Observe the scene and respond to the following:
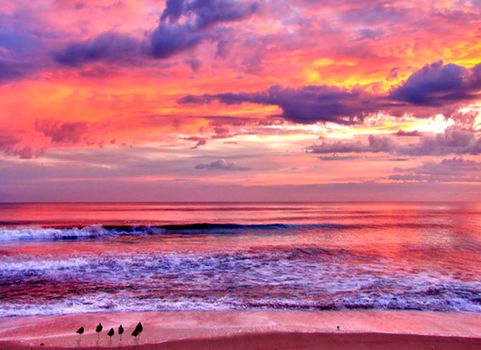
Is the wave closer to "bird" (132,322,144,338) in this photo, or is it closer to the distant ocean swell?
the distant ocean swell

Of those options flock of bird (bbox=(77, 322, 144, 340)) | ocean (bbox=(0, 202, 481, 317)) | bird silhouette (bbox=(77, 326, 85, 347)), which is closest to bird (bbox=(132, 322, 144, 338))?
flock of bird (bbox=(77, 322, 144, 340))

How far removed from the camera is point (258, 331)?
9.64 m

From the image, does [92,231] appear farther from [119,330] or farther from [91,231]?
[119,330]

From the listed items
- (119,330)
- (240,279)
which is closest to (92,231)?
(240,279)

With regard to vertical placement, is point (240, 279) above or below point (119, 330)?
below

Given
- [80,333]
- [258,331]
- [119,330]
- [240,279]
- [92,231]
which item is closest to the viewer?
[119,330]

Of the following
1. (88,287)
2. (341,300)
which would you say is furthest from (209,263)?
(341,300)

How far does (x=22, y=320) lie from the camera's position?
10.8m

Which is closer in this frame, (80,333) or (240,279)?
(80,333)

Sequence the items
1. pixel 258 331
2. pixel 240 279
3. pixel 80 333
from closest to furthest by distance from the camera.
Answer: pixel 80 333
pixel 258 331
pixel 240 279

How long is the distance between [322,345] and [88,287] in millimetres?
9158

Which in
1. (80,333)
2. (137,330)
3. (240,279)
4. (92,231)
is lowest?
(92,231)

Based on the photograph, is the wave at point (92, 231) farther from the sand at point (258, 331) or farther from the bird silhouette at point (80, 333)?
the bird silhouette at point (80, 333)

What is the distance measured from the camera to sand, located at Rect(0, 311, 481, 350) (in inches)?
349
